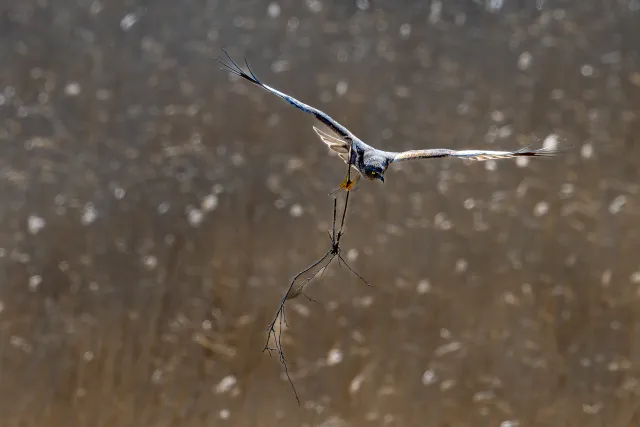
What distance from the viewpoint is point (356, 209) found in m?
0.81

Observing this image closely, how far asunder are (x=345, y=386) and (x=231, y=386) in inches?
7.3

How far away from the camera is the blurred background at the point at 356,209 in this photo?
0.80 metres

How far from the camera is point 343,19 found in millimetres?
810

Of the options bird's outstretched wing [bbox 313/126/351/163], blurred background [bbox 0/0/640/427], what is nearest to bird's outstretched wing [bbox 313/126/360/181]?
bird's outstretched wing [bbox 313/126/351/163]

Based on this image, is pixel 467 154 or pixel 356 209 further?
pixel 356 209

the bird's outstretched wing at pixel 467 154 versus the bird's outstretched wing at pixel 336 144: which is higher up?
the bird's outstretched wing at pixel 336 144

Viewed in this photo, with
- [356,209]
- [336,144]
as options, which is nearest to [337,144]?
[336,144]

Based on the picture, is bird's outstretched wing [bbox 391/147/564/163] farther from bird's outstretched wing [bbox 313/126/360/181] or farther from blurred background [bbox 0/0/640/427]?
blurred background [bbox 0/0/640/427]

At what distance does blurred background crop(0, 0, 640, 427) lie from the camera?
0.80 metres

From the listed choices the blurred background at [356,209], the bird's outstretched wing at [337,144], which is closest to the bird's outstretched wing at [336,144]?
the bird's outstretched wing at [337,144]

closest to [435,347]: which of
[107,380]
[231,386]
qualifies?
[231,386]

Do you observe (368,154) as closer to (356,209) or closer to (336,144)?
(336,144)

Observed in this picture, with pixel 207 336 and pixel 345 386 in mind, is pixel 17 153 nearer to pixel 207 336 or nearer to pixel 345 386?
pixel 207 336

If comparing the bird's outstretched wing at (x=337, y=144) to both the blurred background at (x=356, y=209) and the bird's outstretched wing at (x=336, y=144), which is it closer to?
the bird's outstretched wing at (x=336, y=144)
